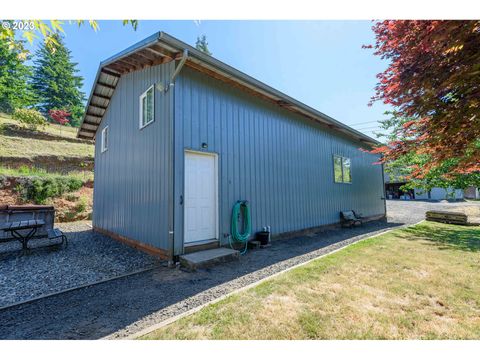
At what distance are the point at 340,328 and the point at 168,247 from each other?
3224mm

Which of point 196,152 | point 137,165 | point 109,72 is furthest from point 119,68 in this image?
point 196,152

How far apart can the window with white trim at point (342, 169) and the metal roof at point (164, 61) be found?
3.98 ft

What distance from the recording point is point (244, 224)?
18.3 ft

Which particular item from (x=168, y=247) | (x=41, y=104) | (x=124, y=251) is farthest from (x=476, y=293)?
(x=41, y=104)

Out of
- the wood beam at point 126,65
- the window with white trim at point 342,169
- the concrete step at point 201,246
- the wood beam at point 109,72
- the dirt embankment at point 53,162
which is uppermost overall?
the wood beam at point 109,72

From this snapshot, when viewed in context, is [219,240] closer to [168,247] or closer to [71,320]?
[168,247]

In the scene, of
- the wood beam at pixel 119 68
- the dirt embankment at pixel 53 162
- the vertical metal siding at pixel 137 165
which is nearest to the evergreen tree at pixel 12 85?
the dirt embankment at pixel 53 162

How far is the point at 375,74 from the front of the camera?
4359mm

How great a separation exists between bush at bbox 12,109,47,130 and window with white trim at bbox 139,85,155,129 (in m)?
16.9

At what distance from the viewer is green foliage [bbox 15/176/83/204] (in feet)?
35.1

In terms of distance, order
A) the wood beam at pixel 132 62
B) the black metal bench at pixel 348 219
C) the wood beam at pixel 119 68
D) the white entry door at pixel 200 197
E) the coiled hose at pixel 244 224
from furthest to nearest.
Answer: the black metal bench at pixel 348 219
the wood beam at pixel 119 68
the wood beam at pixel 132 62
the coiled hose at pixel 244 224
the white entry door at pixel 200 197

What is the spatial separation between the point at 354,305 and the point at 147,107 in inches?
228

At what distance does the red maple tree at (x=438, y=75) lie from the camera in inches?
94.8

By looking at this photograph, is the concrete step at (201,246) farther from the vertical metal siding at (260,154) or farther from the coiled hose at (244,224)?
the coiled hose at (244,224)
